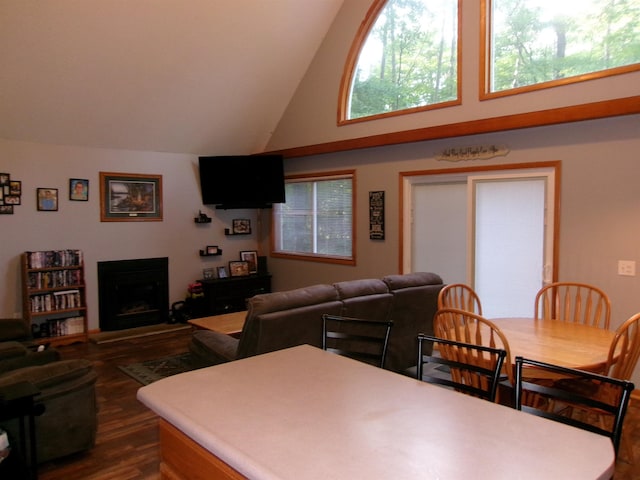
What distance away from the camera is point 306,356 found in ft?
6.31

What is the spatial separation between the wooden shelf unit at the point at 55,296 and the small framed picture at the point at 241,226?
237 cm

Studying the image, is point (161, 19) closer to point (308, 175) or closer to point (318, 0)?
point (318, 0)

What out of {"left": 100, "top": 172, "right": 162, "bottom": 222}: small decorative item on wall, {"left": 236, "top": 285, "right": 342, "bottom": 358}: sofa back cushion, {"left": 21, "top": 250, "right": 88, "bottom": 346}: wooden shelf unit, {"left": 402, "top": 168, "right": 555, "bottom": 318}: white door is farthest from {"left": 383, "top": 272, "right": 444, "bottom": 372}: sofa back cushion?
{"left": 100, "top": 172, "right": 162, "bottom": 222}: small decorative item on wall

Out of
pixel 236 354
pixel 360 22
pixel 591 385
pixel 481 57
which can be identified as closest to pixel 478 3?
pixel 481 57

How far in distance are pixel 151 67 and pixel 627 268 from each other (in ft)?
17.0

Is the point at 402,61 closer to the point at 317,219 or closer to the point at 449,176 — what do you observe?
the point at 449,176

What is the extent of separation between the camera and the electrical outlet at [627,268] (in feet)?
12.9

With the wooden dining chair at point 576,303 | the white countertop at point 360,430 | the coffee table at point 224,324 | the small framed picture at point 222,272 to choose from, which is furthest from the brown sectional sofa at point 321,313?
the small framed picture at point 222,272

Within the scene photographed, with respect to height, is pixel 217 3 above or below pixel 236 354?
above

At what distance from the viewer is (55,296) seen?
5.64 m

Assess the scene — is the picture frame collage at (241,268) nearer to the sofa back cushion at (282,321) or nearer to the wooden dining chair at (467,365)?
the sofa back cushion at (282,321)

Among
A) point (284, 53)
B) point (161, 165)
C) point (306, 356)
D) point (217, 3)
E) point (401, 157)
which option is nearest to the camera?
point (306, 356)

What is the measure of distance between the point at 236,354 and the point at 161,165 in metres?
4.41

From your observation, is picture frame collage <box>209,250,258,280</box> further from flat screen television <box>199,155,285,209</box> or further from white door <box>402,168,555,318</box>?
white door <box>402,168,555,318</box>
